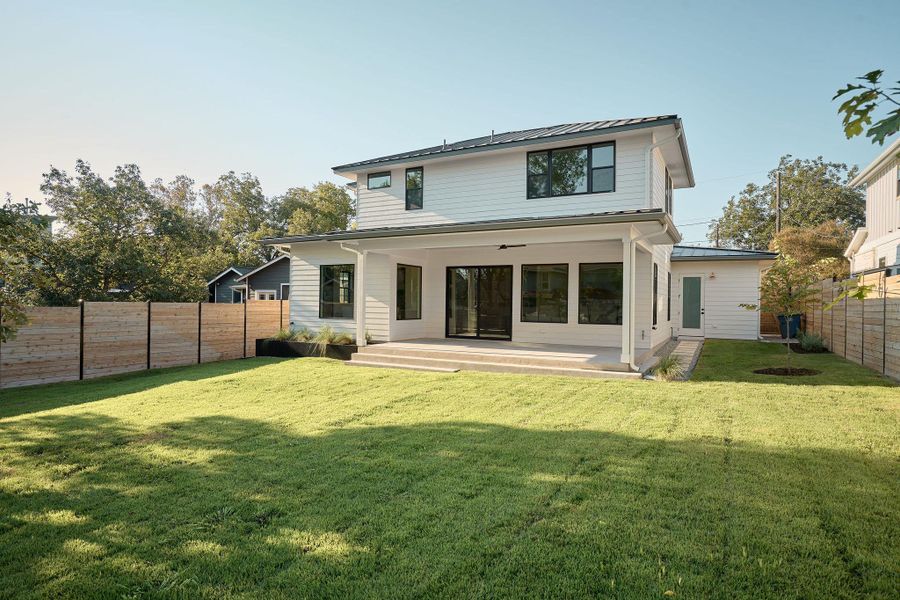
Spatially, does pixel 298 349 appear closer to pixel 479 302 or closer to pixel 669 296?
pixel 479 302

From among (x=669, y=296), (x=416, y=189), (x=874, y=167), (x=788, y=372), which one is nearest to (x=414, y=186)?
(x=416, y=189)

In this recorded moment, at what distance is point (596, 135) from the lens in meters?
10.6

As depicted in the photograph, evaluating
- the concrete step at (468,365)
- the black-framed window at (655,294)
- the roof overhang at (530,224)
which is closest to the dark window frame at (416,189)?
the roof overhang at (530,224)

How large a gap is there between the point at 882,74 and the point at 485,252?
1132 cm

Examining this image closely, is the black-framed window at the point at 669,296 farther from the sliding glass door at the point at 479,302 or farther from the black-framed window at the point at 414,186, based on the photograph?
the black-framed window at the point at 414,186

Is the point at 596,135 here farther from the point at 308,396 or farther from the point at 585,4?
the point at 308,396

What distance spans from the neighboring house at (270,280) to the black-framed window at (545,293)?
54.0 ft

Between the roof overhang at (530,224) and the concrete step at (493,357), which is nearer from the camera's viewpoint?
the roof overhang at (530,224)

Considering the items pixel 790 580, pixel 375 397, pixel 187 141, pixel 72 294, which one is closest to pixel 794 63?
pixel 375 397

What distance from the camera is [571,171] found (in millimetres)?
11281

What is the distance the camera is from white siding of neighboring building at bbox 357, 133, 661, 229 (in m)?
10.6

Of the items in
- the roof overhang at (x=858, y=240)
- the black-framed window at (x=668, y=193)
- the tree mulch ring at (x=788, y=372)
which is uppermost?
the black-framed window at (x=668, y=193)

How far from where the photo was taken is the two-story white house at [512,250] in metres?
10.2

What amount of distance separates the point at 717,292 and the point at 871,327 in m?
6.85
